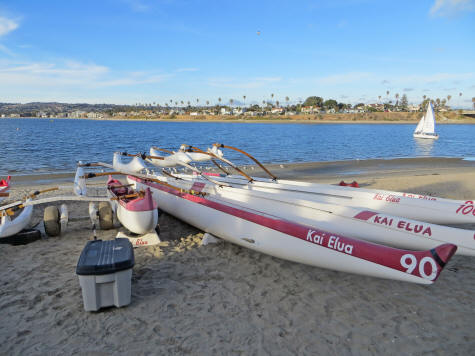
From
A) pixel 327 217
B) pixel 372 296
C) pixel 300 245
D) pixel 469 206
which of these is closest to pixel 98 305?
pixel 300 245

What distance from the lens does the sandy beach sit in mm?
3248

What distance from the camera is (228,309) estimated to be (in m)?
3.89

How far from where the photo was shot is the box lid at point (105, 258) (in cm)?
352

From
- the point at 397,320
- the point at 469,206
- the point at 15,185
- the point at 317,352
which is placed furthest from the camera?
the point at 15,185

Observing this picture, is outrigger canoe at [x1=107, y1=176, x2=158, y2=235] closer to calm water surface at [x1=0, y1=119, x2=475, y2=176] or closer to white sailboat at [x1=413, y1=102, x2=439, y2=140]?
calm water surface at [x1=0, y1=119, x2=475, y2=176]

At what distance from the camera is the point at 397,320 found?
3.70m

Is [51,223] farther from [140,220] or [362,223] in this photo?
[362,223]

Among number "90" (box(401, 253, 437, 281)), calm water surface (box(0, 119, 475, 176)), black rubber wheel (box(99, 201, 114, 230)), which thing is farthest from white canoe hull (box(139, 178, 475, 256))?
calm water surface (box(0, 119, 475, 176))

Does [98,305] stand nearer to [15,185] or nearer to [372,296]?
[372,296]

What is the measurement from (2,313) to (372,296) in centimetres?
468

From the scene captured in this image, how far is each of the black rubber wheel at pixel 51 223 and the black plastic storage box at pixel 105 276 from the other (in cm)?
276

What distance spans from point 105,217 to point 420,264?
5.75 m

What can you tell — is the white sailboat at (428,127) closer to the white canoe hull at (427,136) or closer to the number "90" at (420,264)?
the white canoe hull at (427,136)

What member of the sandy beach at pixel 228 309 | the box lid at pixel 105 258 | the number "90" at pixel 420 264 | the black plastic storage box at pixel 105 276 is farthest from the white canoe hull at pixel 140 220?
the number "90" at pixel 420 264
